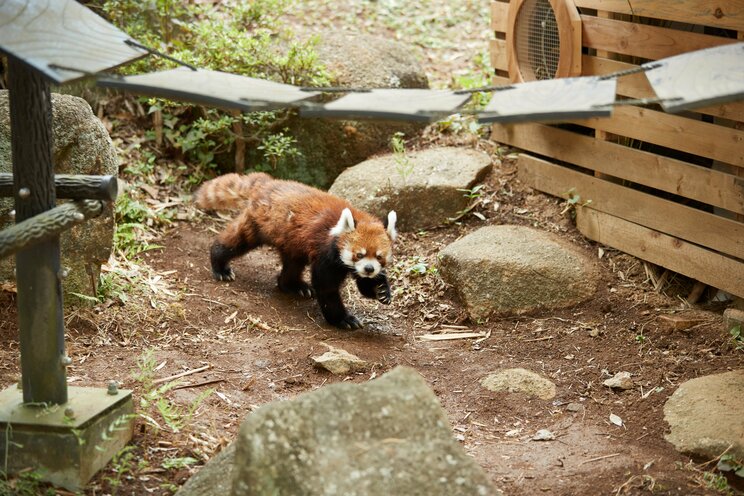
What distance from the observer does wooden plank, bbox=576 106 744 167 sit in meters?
5.64

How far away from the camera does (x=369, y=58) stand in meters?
8.61

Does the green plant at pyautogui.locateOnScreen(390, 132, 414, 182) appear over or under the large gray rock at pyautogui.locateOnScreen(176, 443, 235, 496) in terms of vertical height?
over

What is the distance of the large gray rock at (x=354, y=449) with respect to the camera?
10.2 ft

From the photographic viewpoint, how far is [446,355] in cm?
600

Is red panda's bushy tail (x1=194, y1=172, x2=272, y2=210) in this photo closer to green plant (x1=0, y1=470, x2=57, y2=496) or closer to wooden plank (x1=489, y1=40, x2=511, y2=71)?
wooden plank (x1=489, y1=40, x2=511, y2=71)

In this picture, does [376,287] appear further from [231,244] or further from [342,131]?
[342,131]

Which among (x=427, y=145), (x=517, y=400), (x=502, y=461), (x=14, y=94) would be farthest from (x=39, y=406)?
(x=427, y=145)

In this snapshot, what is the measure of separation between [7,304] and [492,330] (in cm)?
342

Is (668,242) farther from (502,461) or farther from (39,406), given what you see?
(39,406)

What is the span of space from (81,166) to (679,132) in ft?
13.8

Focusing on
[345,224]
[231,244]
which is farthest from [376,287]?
[231,244]

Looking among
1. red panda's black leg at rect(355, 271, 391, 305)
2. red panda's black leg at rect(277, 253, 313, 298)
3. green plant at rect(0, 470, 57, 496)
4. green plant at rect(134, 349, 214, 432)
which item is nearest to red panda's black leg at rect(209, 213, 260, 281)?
red panda's black leg at rect(277, 253, 313, 298)

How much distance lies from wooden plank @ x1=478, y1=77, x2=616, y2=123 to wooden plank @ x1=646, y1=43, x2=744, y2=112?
208 millimetres

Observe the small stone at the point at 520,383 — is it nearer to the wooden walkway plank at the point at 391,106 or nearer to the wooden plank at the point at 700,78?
the wooden plank at the point at 700,78
